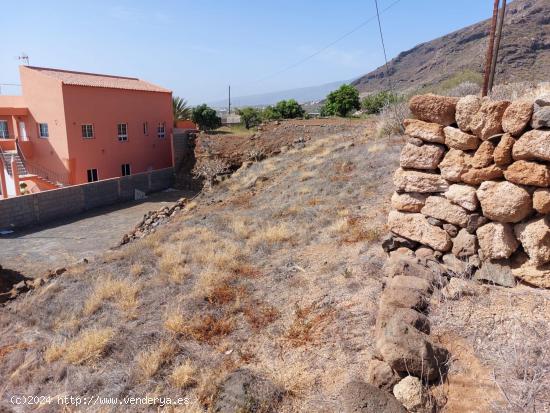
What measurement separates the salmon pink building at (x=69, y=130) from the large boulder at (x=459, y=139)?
22.3 meters

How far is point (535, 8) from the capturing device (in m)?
56.9

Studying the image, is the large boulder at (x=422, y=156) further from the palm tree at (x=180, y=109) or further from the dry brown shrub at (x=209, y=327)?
the palm tree at (x=180, y=109)

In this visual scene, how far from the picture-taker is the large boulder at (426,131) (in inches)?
173

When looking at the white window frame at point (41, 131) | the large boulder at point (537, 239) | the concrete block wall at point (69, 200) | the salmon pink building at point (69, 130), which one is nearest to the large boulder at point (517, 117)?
the large boulder at point (537, 239)

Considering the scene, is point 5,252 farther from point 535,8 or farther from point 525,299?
point 535,8

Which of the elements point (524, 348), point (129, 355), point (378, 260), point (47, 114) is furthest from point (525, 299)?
point (47, 114)

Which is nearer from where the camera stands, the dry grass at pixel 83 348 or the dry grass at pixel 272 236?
the dry grass at pixel 83 348

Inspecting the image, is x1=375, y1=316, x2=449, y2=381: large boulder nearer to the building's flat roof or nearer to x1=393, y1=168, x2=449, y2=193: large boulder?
x1=393, y1=168, x2=449, y2=193: large boulder

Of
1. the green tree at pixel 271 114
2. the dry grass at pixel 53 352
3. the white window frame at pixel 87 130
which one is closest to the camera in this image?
the dry grass at pixel 53 352

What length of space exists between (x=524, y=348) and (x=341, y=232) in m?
4.31

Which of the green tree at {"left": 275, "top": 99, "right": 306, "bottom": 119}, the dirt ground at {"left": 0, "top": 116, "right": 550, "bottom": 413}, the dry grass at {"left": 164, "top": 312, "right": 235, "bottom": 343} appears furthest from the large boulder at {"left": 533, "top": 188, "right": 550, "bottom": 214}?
the green tree at {"left": 275, "top": 99, "right": 306, "bottom": 119}

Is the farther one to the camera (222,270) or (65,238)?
(65,238)

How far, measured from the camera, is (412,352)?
307cm

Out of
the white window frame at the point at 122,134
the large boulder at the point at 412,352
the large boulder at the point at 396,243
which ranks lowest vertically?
the large boulder at the point at 412,352
